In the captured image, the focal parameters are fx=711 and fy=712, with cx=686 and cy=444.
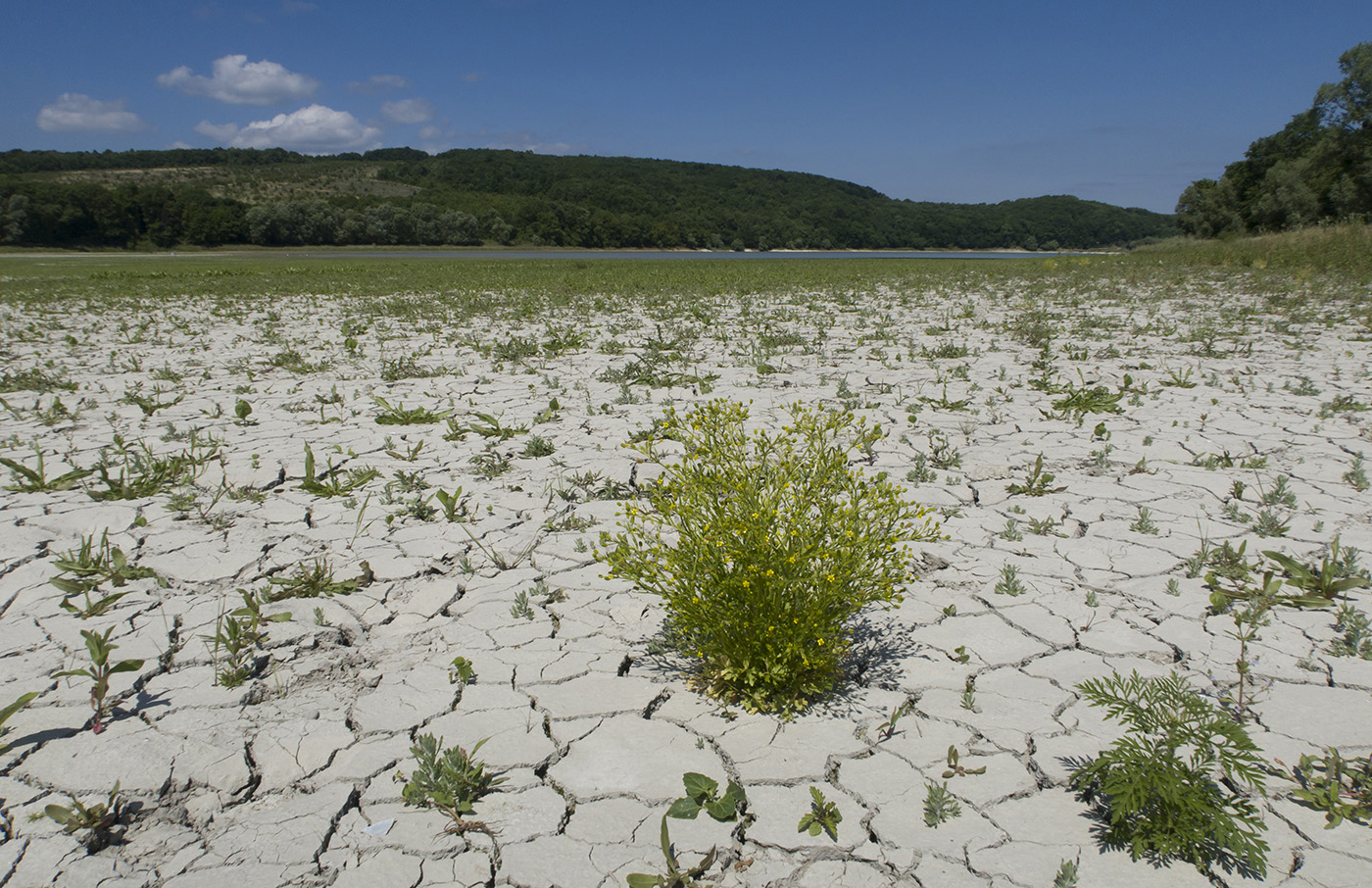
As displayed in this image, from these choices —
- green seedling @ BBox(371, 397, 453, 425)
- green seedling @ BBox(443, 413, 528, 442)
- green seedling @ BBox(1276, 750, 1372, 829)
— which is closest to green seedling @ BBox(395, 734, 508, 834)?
green seedling @ BBox(1276, 750, 1372, 829)

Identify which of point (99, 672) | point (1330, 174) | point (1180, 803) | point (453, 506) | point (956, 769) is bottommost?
point (99, 672)

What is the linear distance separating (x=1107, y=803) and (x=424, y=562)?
3.09 meters

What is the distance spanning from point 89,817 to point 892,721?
240 cm

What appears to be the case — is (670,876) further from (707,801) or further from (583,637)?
(583,637)

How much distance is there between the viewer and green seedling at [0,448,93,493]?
14.8ft

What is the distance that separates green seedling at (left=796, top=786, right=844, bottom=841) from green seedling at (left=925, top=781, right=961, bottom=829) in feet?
0.82

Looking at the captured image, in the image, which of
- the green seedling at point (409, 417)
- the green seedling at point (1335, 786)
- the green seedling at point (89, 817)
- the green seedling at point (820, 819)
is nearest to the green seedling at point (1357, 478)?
the green seedling at point (1335, 786)

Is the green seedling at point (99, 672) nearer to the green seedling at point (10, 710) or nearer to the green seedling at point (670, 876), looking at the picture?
the green seedling at point (10, 710)

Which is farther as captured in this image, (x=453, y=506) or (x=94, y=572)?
(x=453, y=506)

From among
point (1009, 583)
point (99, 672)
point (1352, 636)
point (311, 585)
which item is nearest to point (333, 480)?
point (311, 585)

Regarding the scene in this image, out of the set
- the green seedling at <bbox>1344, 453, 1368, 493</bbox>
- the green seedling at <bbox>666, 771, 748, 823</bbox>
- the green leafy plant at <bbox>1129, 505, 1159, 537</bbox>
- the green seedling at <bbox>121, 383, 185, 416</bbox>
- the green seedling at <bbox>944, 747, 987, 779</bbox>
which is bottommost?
the green seedling at <bbox>666, 771, 748, 823</bbox>

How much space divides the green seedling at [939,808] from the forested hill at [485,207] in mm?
73768

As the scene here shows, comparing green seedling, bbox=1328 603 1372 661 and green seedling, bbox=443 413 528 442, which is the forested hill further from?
green seedling, bbox=1328 603 1372 661

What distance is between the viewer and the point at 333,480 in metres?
4.67
